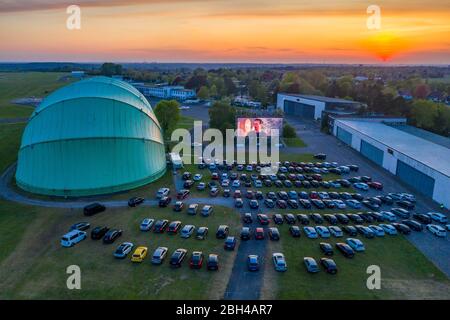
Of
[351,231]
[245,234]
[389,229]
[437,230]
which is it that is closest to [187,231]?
[245,234]

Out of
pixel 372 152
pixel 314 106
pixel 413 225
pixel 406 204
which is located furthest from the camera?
pixel 314 106

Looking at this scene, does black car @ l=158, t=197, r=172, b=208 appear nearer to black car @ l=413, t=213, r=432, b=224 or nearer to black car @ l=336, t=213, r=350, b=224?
black car @ l=336, t=213, r=350, b=224

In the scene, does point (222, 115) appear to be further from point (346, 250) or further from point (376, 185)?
point (346, 250)

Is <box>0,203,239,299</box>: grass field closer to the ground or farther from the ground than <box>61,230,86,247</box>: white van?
closer to the ground

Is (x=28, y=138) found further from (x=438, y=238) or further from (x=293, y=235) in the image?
(x=438, y=238)

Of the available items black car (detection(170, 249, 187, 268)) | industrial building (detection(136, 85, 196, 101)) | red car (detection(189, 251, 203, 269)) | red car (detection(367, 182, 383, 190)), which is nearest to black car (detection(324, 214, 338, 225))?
red car (detection(367, 182, 383, 190))

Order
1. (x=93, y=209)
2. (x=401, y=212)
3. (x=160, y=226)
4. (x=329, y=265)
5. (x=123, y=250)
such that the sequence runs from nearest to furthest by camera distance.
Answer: (x=329, y=265)
(x=123, y=250)
(x=160, y=226)
(x=93, y=209)
(x=401, y=212)

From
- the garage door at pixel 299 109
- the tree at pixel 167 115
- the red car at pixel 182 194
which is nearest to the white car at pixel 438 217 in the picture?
the red car at pixel 182 194
